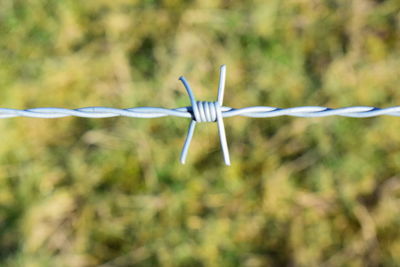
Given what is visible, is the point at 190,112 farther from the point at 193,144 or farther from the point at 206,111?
the point at 193,144

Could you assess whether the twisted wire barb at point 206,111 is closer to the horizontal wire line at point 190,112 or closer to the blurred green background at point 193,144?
the horizontal wire line at point 190,112

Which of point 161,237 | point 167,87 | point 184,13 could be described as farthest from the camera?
point 184,13

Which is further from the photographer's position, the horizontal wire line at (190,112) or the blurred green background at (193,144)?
the blurred green background at (193,144)

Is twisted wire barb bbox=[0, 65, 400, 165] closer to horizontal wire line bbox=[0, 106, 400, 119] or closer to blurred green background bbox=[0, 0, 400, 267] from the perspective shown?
horizontal wire line bbox=[0, 106, 400, 119]

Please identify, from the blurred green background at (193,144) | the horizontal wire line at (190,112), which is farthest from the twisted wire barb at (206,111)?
the blurred green background at (193,144)

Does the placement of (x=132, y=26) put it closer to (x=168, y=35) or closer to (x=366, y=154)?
(x=168, y=35)

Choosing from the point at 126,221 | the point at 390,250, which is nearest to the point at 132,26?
the point at 126,221

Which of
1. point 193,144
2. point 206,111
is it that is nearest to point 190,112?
point 206,111

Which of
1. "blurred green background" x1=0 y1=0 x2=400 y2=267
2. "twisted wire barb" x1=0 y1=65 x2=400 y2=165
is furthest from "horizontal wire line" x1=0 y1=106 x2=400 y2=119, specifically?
"blurred green background" x1=0 y1=0 x2=400 y2=267
